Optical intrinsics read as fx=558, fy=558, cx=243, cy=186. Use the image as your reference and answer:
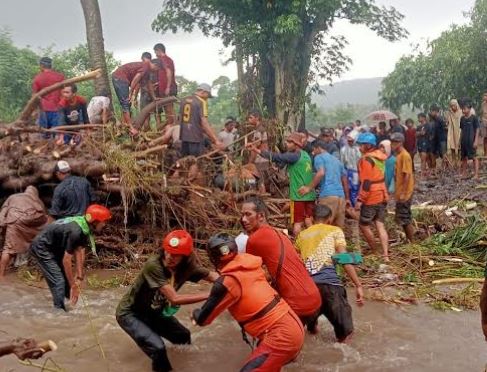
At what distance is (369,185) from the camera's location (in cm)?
738

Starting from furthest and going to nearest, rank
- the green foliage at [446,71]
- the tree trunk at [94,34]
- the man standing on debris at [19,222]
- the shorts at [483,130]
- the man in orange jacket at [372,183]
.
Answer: the green foliage at [446,71] → the shorts at [483,130] → the tree trunk at [94,34] → the man in orange jacket at [372,183] → the man standing on debris at [19,222]

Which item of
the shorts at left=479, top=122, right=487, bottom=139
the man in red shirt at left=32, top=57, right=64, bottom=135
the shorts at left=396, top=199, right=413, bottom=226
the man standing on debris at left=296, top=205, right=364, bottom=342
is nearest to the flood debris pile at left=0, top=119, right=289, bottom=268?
the man in red shirt at left=32, top=57, right=64, bottom=135

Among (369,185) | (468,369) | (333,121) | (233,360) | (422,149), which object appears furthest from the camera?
(333,121)

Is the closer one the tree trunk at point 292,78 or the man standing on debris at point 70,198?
the man standing on debris at point 70,198

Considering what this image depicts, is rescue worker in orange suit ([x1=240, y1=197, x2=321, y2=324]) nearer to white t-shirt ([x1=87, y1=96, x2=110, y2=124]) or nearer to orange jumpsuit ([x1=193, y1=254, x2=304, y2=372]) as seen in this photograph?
orange jumpsuit ([x1=193, y1=254, x2=304, y2=372])

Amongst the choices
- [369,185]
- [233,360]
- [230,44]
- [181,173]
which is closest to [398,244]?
[369,185]

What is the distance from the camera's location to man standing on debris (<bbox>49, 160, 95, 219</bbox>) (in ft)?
22.2

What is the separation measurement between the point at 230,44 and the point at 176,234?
38.9ft

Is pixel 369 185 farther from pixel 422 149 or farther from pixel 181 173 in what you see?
pixel 422 149

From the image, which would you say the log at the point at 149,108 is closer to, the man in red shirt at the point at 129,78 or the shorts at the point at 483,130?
the man in red shirt at the point at 129,78

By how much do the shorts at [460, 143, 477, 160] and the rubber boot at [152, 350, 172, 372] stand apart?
34.7 feet

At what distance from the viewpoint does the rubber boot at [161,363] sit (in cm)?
448

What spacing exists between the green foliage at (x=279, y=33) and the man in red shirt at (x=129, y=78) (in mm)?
3839

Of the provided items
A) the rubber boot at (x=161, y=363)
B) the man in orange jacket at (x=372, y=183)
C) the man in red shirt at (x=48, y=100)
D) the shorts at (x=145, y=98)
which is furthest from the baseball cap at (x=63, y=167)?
the man in orange jacket at (x=372, y=183)
